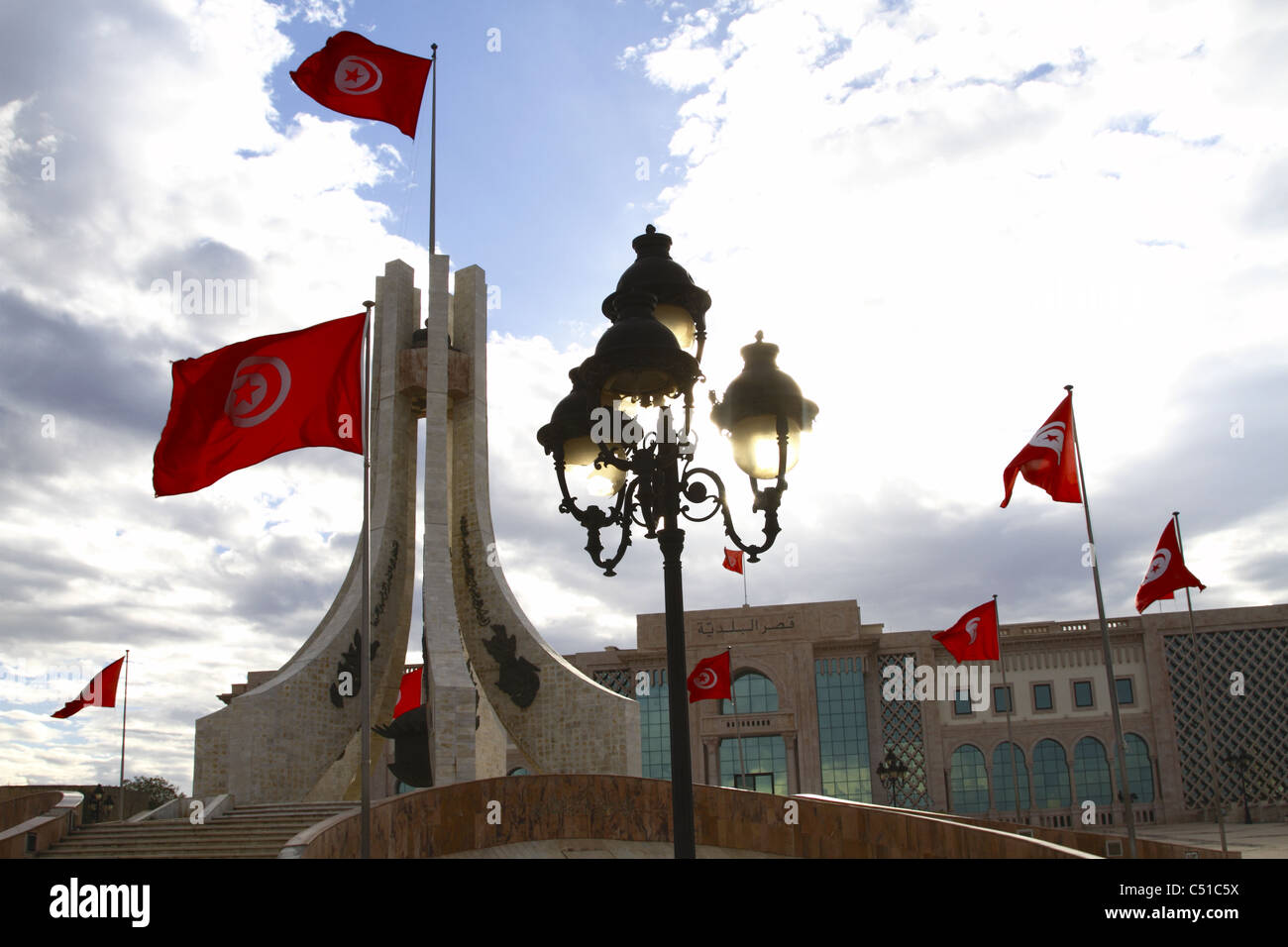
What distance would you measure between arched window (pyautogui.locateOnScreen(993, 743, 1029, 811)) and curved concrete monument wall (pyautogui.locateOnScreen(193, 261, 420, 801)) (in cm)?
2325

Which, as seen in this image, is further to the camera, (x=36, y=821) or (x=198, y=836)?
(x=36, y=821)

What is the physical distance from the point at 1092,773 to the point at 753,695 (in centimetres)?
1207

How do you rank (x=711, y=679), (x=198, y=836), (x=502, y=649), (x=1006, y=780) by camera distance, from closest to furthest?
(x=198, y=836) < (x=502, y=649) < (x=711, y=679) < (x=1006, y=780)

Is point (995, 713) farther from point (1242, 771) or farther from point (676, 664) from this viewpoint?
point (676, 664)

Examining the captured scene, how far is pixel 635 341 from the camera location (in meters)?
5.58

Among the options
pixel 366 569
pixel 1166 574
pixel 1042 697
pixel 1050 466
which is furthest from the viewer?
pixel 1042 697

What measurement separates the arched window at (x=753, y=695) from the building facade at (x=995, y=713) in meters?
0.05

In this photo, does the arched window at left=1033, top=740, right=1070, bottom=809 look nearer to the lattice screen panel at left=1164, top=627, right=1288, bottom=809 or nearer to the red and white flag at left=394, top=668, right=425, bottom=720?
the lattice screen panel at left=1164, top=627, right=1288, bottom=809

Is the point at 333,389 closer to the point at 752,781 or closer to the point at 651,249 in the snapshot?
the point at 651,249

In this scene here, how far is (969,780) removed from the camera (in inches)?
1457

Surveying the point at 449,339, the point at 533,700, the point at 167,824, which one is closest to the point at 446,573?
the point at 533,700

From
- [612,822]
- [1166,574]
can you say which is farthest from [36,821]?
[1166,574]

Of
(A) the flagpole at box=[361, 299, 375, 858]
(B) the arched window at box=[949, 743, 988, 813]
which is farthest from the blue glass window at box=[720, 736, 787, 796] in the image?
(A) the flagpole at box=[361, 299, 375, 858]
